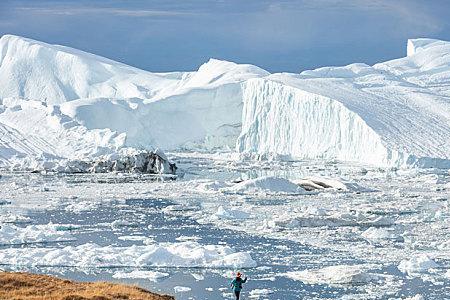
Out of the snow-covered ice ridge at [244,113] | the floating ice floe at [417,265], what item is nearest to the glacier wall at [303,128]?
the snow-covered ice ridge at [244,113]

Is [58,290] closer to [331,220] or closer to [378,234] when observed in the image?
[378,234]

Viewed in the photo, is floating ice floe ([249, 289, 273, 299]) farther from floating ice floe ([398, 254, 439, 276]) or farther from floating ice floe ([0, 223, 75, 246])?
floating ice floe ([0, 223, 75, 246])

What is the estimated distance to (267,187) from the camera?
28.0 m

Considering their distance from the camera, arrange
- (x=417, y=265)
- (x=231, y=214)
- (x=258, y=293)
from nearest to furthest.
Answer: (x=258, y=293)
(x=417, y=265)
(x=231, y=214)

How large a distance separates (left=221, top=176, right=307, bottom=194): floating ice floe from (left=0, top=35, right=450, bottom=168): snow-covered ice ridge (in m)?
12.7

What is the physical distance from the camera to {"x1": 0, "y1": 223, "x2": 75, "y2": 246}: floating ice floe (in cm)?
1697

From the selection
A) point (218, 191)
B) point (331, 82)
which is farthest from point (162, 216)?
point (331, 82)

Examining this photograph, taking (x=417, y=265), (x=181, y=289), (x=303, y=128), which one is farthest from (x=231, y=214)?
(x=303, y=128)

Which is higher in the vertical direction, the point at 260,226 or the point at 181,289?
the point at 260,226

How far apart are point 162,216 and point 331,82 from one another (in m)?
35.4

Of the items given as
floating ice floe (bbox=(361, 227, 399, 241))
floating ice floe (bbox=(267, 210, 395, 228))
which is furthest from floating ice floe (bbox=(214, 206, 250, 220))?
floating ice floe (bbox=(361, 227, 399, 241))

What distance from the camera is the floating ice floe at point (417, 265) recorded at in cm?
1415

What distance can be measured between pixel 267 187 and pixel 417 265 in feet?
45.3

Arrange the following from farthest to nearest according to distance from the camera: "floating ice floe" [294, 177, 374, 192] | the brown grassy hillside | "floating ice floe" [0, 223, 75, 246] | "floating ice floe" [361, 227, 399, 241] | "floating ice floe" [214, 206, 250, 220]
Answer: "floating ice floe" [294, 177, 374, 192] → "floating ice floe" [214, 206, 250, 220] → "floating ice floe" [361, 227, 399, 241] → "floating ice floe" [0, 223, 75, 246] → the brown grassy hillside
